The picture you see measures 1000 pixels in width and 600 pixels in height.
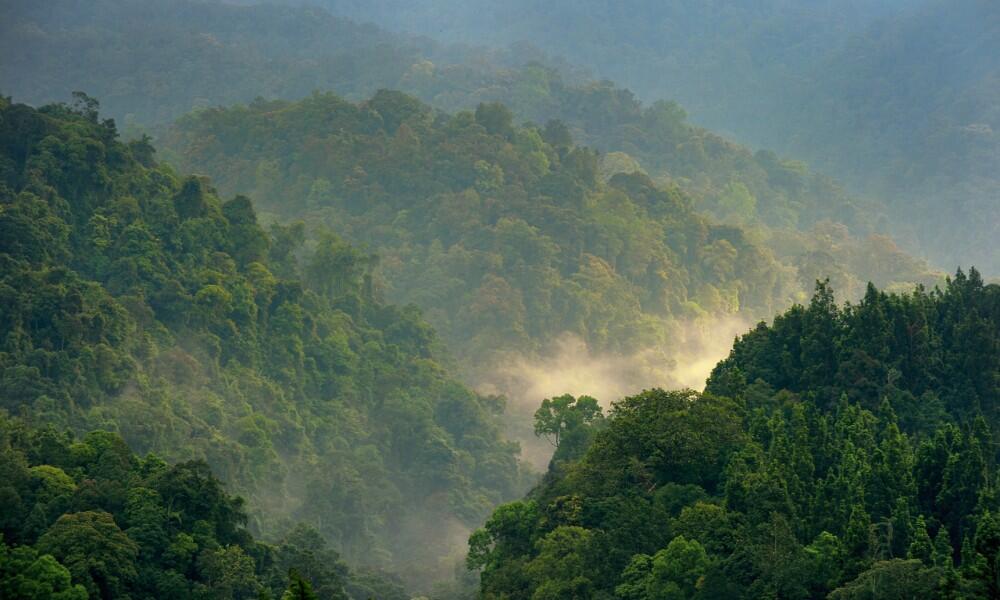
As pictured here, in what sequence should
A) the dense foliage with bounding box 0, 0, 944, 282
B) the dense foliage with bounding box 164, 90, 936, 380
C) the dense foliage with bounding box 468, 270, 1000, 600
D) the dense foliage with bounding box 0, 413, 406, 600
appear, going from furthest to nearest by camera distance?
the dense foliage with bounding box 0, 0, 944, 282 < the dense foliage with bounding box 164, 90, 936, 380 < the dense foliage with bounding box 0, 413, 406, 600 < the dense foliage with bounding box 468, 270, 1000, 600

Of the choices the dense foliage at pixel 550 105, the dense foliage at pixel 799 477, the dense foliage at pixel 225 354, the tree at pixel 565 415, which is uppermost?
the dense foliage at pixel 550 105

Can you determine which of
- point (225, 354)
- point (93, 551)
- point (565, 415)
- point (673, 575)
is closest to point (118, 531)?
point (93, 551)

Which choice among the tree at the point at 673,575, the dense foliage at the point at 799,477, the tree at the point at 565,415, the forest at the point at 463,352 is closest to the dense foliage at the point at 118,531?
the forest at the point at 463,352

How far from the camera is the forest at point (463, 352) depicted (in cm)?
5984

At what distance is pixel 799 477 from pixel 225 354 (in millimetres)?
51825

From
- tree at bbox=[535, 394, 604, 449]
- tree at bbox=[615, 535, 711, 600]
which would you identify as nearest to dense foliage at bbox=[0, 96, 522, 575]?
tree at bbox=[535, 394, 604, 449]

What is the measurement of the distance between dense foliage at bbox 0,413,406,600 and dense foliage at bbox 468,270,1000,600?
988 centimetres

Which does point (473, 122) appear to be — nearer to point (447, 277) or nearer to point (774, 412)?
point (447, 277)

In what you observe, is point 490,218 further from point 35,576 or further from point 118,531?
point 35,576

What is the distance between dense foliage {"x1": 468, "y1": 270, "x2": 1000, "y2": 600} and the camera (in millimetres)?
53094

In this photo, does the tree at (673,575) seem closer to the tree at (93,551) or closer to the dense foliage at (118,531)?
the dense foliage at (118,531)

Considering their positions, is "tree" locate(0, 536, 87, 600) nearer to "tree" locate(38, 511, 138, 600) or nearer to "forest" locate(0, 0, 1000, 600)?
"forest" locate(0, 0, 1000, 600)

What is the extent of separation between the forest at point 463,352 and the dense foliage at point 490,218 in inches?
10.5

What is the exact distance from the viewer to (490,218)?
143375 millimetres
